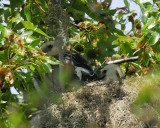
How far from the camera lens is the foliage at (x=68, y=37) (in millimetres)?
1908

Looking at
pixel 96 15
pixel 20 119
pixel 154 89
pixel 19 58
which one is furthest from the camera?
pixel 96 15

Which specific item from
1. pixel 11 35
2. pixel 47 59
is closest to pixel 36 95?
pixel 47 59

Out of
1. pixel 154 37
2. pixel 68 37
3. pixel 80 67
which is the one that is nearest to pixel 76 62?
pixel 80 67

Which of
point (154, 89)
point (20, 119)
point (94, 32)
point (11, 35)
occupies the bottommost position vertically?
point (20, 119)

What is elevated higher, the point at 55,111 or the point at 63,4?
the point at 63,4

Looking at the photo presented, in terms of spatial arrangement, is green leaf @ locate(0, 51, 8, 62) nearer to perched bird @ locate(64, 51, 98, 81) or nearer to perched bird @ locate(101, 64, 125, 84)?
perched bird @ locate(64, 51, 98, 81)

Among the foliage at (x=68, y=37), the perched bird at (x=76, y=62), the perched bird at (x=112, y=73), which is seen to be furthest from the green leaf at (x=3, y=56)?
the perched bird at (x=112, y=73)

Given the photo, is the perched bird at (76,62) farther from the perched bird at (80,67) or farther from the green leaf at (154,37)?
the green leaf at (154,37)

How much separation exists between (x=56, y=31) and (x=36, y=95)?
0.51 meters

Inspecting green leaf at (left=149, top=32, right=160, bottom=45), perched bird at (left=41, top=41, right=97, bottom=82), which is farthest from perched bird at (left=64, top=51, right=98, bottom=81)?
green leaf at (left=149, top=32, right=160, bottom=45)

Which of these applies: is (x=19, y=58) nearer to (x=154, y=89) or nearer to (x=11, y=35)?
(x=11, y=35)

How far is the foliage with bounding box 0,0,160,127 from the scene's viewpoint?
191 centimetres

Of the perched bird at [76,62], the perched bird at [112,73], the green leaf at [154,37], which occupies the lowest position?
the perched bird at [112,73]

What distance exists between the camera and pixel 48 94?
2295 mm
